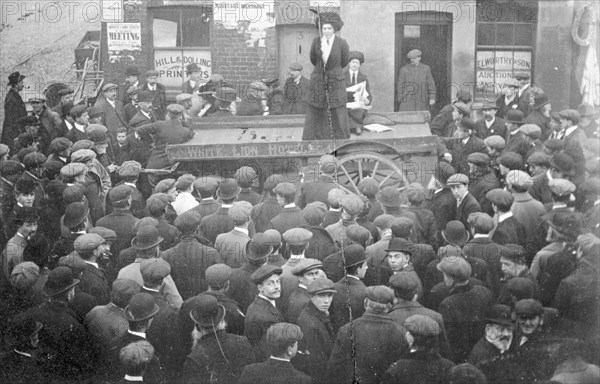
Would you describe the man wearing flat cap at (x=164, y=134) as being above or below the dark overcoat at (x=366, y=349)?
above

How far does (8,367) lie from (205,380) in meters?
1.74

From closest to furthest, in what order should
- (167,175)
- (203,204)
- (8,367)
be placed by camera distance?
1. (8,367)
2. (203,204)
3. (167,175)

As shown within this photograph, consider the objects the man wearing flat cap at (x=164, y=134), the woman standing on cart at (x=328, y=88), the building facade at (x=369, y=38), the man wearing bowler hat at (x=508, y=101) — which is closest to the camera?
the woman standing on cart at (x=328, y=88)

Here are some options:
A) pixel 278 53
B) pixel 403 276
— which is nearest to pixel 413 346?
pixel 403 276

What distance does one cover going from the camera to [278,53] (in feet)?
38.2

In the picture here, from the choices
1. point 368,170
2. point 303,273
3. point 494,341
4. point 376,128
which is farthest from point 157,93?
point 494,341

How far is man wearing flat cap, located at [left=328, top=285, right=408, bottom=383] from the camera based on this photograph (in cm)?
639

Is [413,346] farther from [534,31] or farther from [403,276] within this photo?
[534,31]

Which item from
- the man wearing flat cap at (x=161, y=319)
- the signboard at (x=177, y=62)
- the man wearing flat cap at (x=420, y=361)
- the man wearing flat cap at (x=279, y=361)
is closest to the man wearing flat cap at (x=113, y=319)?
the man wearing flat cap at (x=161, y=319)

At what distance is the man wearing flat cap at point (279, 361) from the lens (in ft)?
20.3

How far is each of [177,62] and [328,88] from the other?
11.0 ft

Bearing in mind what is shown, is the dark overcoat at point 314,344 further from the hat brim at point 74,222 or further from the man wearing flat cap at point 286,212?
the hat brim at point 74,222

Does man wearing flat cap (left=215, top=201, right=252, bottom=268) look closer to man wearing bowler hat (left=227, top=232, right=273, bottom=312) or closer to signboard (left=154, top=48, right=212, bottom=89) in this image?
man wearing bowler hat (left=227, top=232, right=273, bottom=312)

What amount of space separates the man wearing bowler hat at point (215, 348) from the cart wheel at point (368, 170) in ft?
9.48
